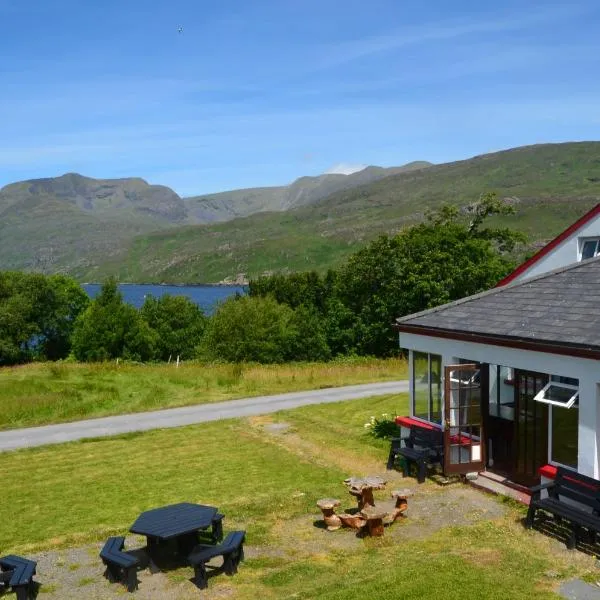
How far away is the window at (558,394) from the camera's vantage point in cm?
1195

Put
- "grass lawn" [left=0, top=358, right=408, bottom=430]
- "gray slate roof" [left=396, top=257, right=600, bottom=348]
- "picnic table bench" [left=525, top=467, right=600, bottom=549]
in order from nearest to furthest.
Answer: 1. "picnic table bench" [left=525, top=467, right=600, bottom=549]
2. "gray slate roof" [left=396, top=257, right=600, bottom=348]
3. "grass lawn" [left=0, top=358, right=408, bottom=430]

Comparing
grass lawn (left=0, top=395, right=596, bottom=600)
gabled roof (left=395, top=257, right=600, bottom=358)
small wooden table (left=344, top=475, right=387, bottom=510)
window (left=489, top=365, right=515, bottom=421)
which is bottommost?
grass lawn (left=0, top=395, right=596, bottom=600)

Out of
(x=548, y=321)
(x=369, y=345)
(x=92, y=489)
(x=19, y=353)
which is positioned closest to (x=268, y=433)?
(x=92, y=489)

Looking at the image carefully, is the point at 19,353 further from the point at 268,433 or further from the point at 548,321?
the point at 548,321

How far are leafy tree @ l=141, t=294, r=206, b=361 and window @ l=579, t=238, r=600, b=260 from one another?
3975cm

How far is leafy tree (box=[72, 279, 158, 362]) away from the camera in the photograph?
50.4m

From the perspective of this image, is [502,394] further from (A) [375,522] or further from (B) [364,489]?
(A) [375,522]

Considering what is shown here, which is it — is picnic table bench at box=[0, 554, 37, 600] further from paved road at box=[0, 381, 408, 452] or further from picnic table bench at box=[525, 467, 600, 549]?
paved road at box=[0, 381, 408, 452]

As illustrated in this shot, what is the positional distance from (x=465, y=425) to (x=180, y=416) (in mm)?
12256

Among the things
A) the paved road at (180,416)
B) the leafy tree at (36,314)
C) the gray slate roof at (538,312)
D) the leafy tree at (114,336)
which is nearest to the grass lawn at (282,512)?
the paved road at (180,416)

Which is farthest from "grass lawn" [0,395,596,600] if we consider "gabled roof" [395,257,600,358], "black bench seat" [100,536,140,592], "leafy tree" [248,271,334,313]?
"leafy tree" [248,271,334,313]

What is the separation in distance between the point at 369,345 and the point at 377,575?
39.3 metres

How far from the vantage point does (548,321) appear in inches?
517

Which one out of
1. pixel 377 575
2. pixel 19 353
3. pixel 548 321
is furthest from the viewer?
pixel 19 353
